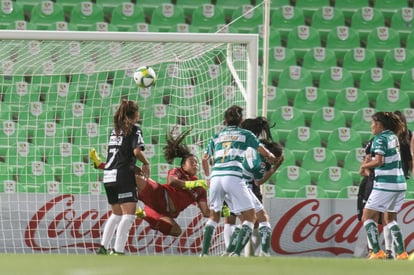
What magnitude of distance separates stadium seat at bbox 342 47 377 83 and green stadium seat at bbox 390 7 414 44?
0.59 metres

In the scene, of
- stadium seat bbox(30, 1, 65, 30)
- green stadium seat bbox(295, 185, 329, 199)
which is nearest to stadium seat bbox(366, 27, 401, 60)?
green stadium seat bbox(295, 185, 329, 199)

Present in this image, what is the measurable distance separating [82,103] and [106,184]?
3.67m

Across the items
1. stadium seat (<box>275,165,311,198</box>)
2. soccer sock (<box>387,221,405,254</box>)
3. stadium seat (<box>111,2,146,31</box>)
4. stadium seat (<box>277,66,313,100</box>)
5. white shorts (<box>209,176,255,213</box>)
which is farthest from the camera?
stadium seat (<box>111,2,146,31</box>)

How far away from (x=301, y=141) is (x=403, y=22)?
2.46 m

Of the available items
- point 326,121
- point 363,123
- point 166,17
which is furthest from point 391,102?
point 166,17

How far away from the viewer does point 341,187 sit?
516 inches

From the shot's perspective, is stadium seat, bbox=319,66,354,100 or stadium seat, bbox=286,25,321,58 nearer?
stadium seat, bbox=319,66,354,100

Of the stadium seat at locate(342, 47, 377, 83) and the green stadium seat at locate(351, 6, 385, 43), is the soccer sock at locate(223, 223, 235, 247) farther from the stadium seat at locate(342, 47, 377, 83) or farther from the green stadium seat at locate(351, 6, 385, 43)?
the green stadium seat at locate(351, 6, 385, 43)

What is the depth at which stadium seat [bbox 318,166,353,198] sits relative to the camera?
42.9 feet

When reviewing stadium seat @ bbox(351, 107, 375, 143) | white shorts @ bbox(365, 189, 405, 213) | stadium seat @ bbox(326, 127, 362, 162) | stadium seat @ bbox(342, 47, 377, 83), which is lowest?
white shorts @ bbox(365, 189, 405, 213)

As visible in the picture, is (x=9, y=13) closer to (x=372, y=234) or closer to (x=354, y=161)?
(x=354, y=161)

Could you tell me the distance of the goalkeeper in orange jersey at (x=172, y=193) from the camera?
1055 cm

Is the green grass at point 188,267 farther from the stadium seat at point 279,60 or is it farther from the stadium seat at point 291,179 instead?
the stadium seat at point 279,60

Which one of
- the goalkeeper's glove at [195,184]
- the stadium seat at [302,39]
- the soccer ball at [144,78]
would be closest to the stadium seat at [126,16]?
the stadium seat at [302,39]
